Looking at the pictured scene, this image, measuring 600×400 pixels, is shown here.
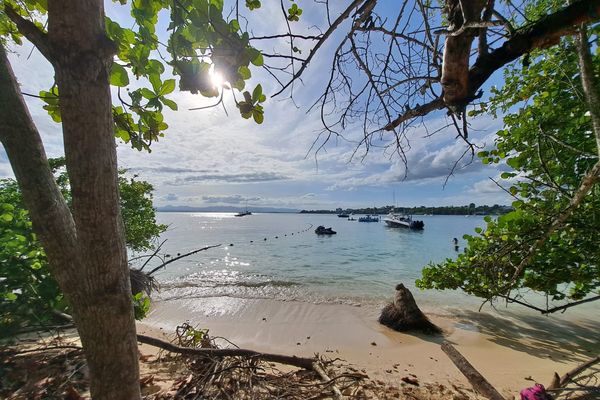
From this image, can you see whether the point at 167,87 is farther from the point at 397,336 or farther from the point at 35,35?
the point at 397,336

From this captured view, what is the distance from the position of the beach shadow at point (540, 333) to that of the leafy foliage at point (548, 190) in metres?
5.19

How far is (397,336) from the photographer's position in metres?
8.32

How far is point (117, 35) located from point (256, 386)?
2990mm

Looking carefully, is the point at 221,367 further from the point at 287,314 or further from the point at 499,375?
the point at 287,314

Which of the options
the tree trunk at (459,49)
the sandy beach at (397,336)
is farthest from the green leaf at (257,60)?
the sandy beach at (397,336)

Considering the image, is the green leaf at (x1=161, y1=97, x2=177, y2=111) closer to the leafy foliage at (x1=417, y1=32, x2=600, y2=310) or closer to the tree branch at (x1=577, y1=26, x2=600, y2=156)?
the tree branch at (x1=577, y1=26, x2=600, y2=156)

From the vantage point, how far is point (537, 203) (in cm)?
345

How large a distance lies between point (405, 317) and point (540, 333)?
431 centimetres

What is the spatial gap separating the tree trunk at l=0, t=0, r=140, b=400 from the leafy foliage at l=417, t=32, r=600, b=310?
3.12 m

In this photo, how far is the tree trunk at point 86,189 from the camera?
2.50 feet

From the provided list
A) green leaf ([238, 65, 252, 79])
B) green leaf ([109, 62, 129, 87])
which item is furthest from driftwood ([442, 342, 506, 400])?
green leaf ([109, 62, 129, 87])

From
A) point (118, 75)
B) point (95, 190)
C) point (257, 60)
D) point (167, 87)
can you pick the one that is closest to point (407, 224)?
point (257, 60)

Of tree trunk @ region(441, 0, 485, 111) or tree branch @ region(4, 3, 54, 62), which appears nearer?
tree branch @ region(4, 3, 54, 62)

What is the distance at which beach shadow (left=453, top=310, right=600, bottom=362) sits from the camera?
24.2 feet
